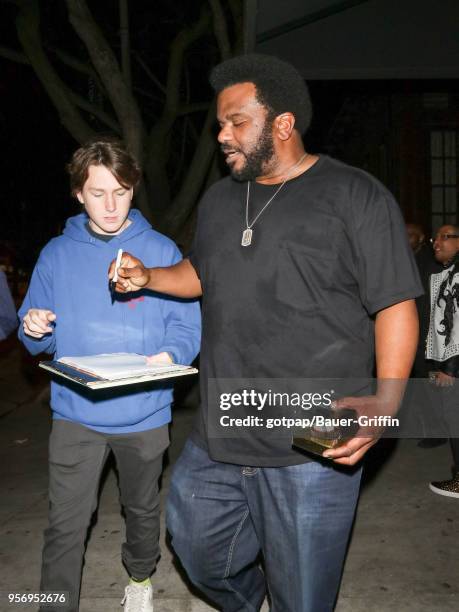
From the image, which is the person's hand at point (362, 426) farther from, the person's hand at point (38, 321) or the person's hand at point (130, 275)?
the person's hand at point (38, 321)

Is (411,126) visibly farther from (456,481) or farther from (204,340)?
(204,340)

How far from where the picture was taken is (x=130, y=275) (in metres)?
2.76

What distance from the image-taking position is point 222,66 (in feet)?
8.97

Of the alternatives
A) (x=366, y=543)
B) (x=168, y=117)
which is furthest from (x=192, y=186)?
(x=366, y=543)

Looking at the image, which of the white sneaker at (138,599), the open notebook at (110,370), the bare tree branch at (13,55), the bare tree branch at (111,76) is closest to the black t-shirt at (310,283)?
the open notebook at (110,370)

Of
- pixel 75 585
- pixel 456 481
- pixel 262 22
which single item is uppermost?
pixel 262 22

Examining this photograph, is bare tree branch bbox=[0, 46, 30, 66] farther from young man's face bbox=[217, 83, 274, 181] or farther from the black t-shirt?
the black t-shirt

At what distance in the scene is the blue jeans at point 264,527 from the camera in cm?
249

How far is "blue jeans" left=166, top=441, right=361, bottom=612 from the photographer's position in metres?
2.49

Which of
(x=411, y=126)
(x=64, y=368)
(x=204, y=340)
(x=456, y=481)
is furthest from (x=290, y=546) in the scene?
(x=411, y=126)

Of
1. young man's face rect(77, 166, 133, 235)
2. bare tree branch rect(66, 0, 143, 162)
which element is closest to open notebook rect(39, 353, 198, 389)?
young man's face rect(77, 166, 133, 235)

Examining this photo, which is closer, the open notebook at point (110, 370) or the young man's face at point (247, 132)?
the open notebook at point (110, 370)

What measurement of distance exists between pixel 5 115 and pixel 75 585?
58.1 ft

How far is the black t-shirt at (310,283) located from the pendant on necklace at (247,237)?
0.02 m
